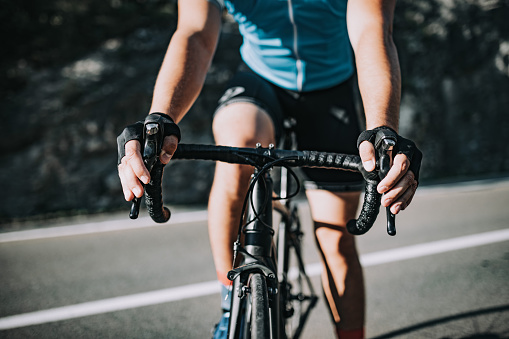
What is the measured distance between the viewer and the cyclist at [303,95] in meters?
1.40

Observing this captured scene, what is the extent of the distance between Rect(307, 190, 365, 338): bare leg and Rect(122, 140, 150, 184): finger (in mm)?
1111

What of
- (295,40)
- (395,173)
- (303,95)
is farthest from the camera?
(303,95)

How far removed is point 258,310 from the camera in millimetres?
1111

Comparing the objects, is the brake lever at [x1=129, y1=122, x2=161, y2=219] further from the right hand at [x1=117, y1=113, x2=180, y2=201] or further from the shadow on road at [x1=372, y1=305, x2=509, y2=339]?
the shadow on road at [x1=372, y1=305, x2=509, y2=339]

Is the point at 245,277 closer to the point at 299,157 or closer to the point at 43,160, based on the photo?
the point at 299,157

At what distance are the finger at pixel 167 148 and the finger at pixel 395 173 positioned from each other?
625mm

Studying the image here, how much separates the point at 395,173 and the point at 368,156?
0.31 ft

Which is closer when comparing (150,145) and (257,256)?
(150,145)

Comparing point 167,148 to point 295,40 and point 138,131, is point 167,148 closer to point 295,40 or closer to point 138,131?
point 138,131

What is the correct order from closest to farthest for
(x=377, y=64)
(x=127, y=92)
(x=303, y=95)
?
1. (x=377, y=64)
2. (x=303, y=95)
3. (x=127, y=92)

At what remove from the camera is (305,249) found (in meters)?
4.49

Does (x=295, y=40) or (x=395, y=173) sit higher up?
(x=295, y=40)

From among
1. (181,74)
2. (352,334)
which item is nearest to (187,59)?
(181,74)

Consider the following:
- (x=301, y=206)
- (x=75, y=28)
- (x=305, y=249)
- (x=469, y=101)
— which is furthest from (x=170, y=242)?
(x=469, y=101)
